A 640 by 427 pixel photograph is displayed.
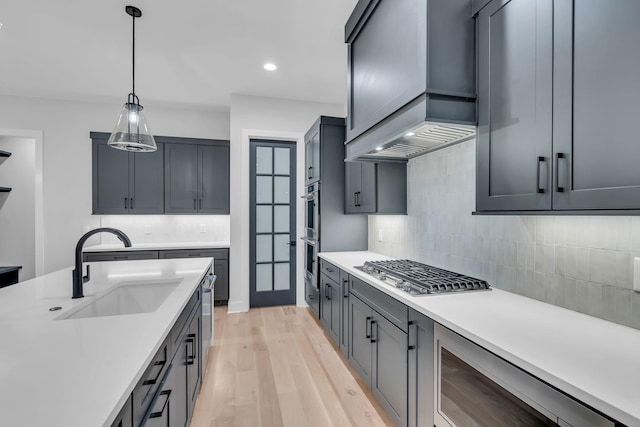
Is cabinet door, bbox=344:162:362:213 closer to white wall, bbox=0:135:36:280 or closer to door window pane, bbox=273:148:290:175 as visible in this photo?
door window pane, bbox=273:148:290:175

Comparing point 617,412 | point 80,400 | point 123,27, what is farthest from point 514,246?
point 123,27

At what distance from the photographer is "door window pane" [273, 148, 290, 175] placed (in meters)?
4.37

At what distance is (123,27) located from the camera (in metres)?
2.63

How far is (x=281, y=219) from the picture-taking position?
4.41 meters

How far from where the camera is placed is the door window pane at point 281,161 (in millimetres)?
4371

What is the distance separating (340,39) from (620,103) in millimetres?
2393

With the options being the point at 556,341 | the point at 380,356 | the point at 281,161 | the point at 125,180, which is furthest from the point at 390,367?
the point at 125,180

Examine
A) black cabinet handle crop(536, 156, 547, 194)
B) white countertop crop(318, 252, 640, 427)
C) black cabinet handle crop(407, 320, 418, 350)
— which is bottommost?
black cabinet handle crop(407, 320, 418, 350)

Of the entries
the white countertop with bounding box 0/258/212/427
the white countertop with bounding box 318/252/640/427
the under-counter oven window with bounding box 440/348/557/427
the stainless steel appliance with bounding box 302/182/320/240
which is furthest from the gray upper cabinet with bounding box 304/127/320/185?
the under-counter oven window with bounding box 440/348/557/427

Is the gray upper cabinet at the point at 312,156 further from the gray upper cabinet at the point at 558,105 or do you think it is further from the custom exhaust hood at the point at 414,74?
the gray upper cabinet at the point at 558,105

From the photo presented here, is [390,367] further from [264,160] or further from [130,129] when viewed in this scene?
[264,160]

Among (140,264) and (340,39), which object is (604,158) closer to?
(340,39)

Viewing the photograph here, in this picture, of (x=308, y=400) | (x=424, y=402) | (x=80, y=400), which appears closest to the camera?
(x=80, y=400)

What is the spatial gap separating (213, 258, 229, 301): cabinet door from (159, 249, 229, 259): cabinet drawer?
84 millimetres
